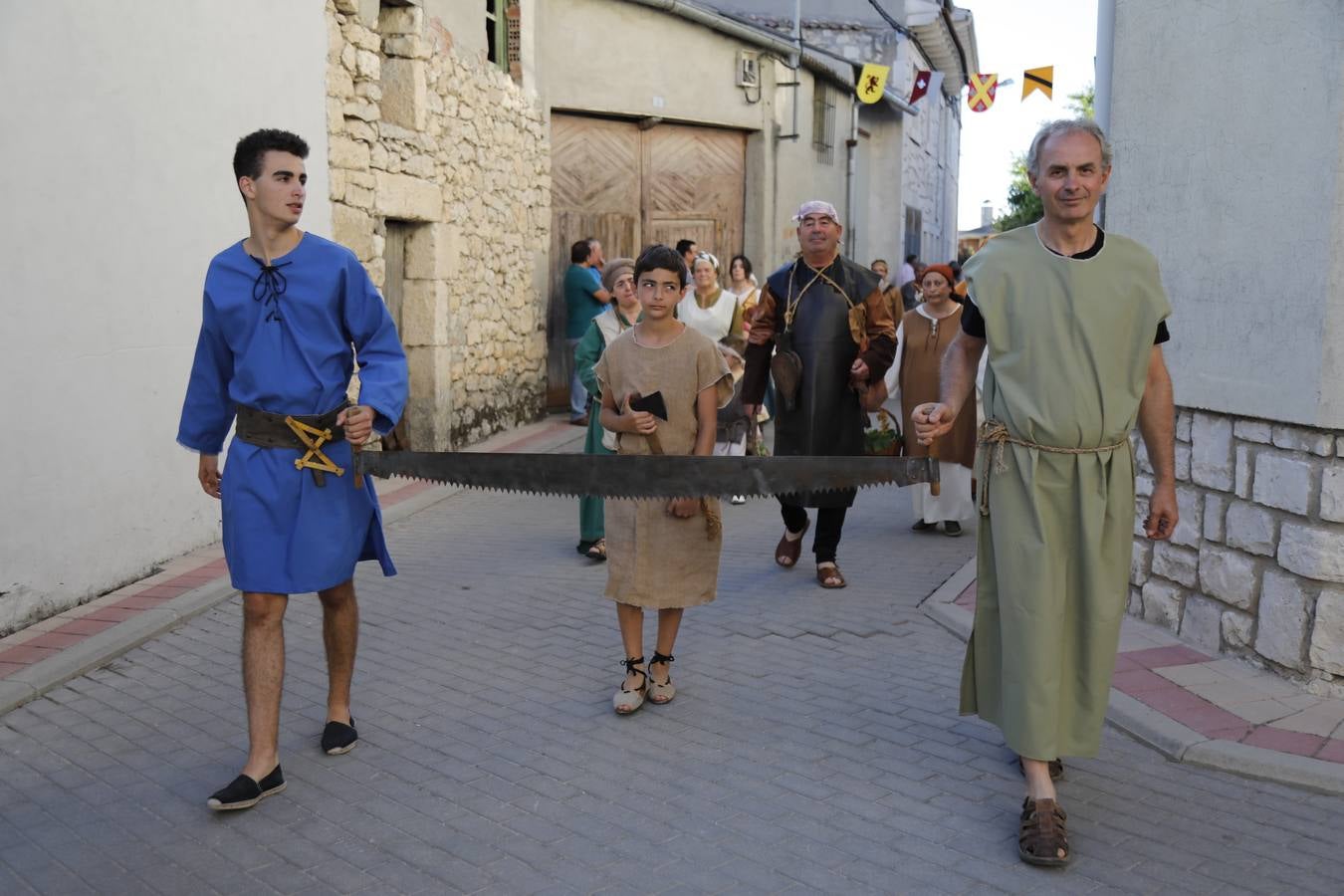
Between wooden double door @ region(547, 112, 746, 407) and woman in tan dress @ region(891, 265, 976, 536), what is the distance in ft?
24.4

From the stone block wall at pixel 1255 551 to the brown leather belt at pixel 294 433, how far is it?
11.4ft

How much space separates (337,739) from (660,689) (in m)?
1.20

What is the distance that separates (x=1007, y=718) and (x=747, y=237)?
15790 millimetres

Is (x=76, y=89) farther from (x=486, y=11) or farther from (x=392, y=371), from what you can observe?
(x=486, y=11)

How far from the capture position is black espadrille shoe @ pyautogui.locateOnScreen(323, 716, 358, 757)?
442 centimetres

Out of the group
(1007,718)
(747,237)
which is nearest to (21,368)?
(1007,718)

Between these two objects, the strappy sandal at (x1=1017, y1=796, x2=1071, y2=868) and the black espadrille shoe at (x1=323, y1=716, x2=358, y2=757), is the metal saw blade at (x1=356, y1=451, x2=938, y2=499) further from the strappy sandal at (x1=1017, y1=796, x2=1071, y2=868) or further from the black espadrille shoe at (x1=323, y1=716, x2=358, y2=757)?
the strappy sandal at (x1=1017, y1=796, x2=1071, y2=868)

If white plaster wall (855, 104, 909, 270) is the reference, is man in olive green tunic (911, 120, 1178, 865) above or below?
below

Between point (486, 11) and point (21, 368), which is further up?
point (486, 11)

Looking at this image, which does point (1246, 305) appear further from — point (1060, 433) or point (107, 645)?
point (107, 645)

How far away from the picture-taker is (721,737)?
4582mm

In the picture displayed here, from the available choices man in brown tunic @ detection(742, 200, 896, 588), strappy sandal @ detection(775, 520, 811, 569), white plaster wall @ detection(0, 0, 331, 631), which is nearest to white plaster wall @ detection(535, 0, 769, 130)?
white plaster wall @ detection(0, 0, 331, 631)

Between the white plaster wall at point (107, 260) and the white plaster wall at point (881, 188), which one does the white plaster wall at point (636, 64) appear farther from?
the white plaster wall at point (107, 260)

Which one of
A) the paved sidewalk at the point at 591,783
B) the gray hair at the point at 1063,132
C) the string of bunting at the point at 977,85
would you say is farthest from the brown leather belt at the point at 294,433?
the string of bunting at the point at 977,85
